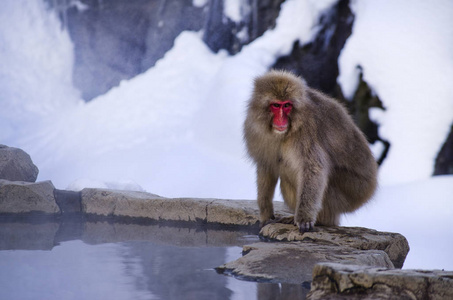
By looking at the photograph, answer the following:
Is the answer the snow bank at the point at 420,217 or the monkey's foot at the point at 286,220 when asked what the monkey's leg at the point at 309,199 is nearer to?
the monkey's foot at the point at 286,220

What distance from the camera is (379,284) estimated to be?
6.10 ft

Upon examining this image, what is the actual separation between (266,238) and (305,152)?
0.55 metres

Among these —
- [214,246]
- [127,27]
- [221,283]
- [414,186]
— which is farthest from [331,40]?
[221,283]

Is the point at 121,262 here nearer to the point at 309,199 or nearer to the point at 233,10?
the point at 309,199

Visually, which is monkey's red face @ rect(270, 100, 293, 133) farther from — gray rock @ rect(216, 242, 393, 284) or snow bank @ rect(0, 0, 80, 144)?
snow bank @ rect(0, 0, 80, 144)

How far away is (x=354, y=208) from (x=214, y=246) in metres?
0.99

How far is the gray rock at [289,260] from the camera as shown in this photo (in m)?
2.34

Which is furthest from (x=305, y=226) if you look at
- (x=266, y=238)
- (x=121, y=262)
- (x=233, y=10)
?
(x=233, y=10)

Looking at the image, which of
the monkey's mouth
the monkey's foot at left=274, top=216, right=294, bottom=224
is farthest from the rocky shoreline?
the monkey's mouth

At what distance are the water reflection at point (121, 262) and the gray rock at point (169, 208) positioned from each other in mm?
119

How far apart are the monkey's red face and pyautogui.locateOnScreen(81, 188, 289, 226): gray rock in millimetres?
823

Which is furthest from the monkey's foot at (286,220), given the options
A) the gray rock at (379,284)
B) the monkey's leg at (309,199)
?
the gray rock at (379,284)

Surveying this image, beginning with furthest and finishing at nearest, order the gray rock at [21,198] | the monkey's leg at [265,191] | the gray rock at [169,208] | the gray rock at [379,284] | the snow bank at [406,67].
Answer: the snow bank at [406,67] → the gray rock at [21,198] → the gray rock at [169,208] → the monkey's leg at [265,191] → the gray rock at [379,284]

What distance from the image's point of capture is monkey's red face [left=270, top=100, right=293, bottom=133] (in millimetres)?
3041
